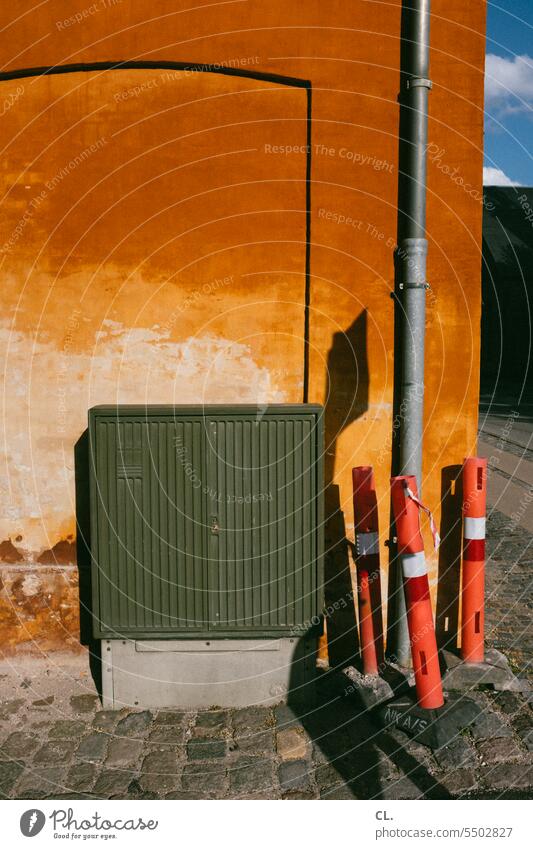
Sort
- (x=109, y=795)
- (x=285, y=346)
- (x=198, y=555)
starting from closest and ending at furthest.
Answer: (x=109, y=795) < (x=198, y=555) < (x=285, y=346)

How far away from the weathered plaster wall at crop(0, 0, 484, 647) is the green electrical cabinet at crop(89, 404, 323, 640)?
668 millimetres

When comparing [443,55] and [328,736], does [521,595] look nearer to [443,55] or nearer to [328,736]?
[328,736]

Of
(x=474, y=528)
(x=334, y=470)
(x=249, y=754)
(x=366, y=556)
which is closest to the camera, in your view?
(x=249, y=754)

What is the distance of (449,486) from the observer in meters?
5.62

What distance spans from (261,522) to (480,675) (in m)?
2.07

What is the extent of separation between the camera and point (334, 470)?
561cm

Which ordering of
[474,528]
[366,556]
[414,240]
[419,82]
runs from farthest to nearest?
[474,528], [366,556], [414,240], [419,82]

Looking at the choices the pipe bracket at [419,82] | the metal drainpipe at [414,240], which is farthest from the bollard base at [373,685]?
the pipe bracket at [419,82]

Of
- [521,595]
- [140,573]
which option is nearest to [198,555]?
[140,573]

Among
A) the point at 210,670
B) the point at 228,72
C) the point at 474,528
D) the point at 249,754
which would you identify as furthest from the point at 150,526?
the point at 228,72

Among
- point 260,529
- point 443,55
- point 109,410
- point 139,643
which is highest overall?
point 443,55

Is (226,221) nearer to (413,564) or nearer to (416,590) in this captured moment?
(413,564)

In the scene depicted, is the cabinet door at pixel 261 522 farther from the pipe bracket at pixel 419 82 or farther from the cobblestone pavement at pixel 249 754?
the pipe bracket at pixel 419 82

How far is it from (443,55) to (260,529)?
12.6ft
